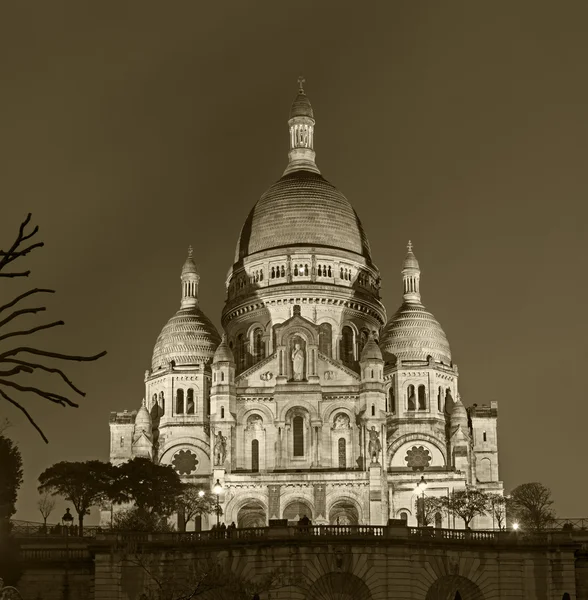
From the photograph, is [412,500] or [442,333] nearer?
[412,500]

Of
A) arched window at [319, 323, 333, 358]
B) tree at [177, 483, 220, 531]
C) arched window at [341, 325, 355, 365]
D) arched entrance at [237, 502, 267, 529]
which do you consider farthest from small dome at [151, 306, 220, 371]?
tree at [177, 483, 220, 531]

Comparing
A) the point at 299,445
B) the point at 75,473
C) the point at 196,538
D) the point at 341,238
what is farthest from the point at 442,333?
the point at 196,538

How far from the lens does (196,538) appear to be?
57.9 m

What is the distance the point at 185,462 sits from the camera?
117m

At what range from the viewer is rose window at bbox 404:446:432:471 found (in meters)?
116

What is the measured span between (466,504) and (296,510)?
13778 millimetres

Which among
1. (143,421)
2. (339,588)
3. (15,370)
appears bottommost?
(339,588)

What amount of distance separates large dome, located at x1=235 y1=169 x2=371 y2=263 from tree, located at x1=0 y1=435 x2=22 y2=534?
52.1 metres

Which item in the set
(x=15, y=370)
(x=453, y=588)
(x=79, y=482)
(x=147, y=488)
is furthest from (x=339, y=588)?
(x=15, y=370)

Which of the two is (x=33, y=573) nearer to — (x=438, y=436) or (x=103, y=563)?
(x=103, y=563)

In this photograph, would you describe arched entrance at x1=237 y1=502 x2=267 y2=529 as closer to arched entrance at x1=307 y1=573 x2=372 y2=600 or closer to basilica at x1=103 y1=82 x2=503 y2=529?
basilica at x1=103 y1=82 x2=503 y2=529

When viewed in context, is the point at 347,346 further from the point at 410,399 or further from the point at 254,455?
the point at 254,455

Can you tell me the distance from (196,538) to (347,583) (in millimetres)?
6364

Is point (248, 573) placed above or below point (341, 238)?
below
